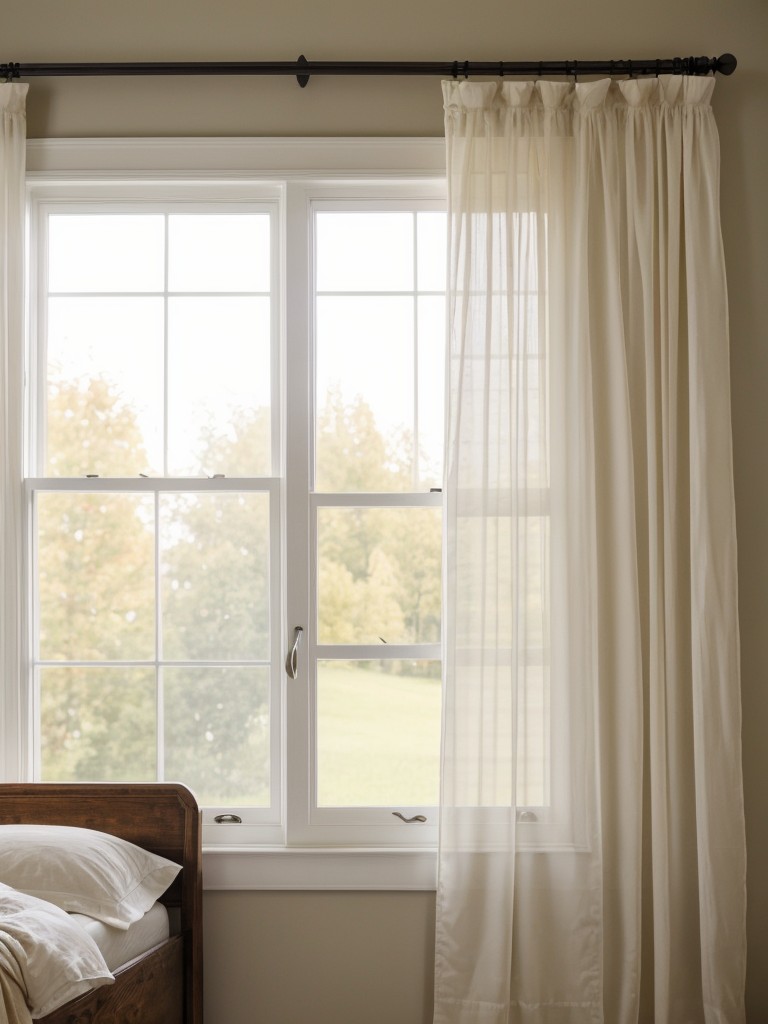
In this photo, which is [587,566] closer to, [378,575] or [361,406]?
[378,575]

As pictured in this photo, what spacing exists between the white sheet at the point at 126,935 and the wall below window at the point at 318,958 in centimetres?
27

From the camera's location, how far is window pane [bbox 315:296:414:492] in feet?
8.12

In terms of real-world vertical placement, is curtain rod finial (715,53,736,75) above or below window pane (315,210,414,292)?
above

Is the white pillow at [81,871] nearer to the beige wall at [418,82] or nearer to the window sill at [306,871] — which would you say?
→ the window sill at [306,871]

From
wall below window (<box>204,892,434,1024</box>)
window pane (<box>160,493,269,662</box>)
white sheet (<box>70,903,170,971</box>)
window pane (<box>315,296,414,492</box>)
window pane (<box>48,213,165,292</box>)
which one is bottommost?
wall below window (<box>204,892,434,1024</box>)

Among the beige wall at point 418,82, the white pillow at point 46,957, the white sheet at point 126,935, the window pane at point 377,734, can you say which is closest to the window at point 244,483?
the window pane at point 377,734

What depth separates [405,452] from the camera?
2.48 metres

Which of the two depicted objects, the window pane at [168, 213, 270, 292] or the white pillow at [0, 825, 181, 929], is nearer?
the white pillow at [0, 825, 181, 929]

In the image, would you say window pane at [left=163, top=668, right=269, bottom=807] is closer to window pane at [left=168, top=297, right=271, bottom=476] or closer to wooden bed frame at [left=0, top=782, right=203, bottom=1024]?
wooden bed frame at [left=0, top=782, right=203, bottom=1024]

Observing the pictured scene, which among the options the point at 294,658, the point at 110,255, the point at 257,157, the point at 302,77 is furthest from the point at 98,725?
the point at 302,77

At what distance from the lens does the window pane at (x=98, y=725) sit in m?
2.44

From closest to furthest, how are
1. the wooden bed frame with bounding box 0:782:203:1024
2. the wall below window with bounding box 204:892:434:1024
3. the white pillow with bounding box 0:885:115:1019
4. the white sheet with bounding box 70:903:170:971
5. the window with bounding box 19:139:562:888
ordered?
the white pillow with bounding box 0:885:115:1019, the white sheet with bounding box 70:903:170:971, the wooden bed frame with bounding box 0:782:203:1024, the wall below window with bounding box 204:892:434:1024, the window with bounding box 19:139:562:888

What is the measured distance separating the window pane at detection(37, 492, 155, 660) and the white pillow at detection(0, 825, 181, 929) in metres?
0.53

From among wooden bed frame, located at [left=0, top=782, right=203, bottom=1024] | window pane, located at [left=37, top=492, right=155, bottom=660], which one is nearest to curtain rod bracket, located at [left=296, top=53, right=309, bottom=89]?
window pane, located at [left=37, top=492, right=155, bottom=660]
